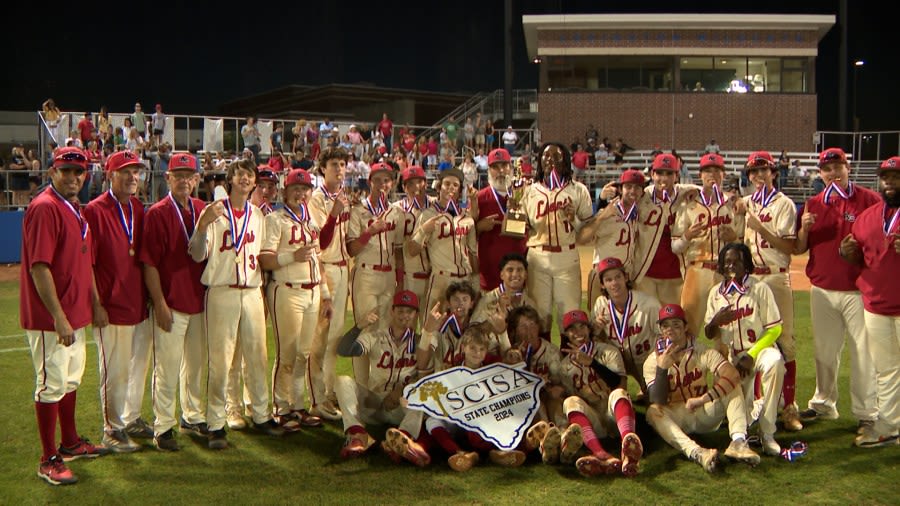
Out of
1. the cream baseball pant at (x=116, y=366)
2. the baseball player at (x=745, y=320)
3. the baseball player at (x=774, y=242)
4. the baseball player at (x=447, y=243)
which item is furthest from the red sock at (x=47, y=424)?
the baseball player at (x=774, y=242)

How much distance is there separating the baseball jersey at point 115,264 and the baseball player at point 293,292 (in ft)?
3.68

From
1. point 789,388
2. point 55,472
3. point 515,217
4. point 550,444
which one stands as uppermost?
point 515,217

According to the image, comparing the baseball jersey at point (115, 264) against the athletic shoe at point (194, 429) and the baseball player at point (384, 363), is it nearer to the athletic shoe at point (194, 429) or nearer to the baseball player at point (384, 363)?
the athletic shoe at point (194, 429)

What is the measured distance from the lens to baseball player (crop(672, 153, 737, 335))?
768 centimetres

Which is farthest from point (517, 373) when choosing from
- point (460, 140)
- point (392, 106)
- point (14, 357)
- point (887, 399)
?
point (392, 106)

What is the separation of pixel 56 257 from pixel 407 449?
312 centimetres

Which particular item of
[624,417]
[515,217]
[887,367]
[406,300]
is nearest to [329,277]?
[406,300]

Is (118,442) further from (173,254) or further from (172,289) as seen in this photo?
(173,254)

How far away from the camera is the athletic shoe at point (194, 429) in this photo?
6.69 metres

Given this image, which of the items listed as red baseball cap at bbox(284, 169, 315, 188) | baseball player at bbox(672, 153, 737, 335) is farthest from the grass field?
red baseball cap at bbox(284, 169, 315, 188)

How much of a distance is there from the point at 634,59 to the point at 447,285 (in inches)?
1084

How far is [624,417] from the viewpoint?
602 cm

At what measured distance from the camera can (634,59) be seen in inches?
1278

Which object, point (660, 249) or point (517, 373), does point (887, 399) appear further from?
point (517, 373)
